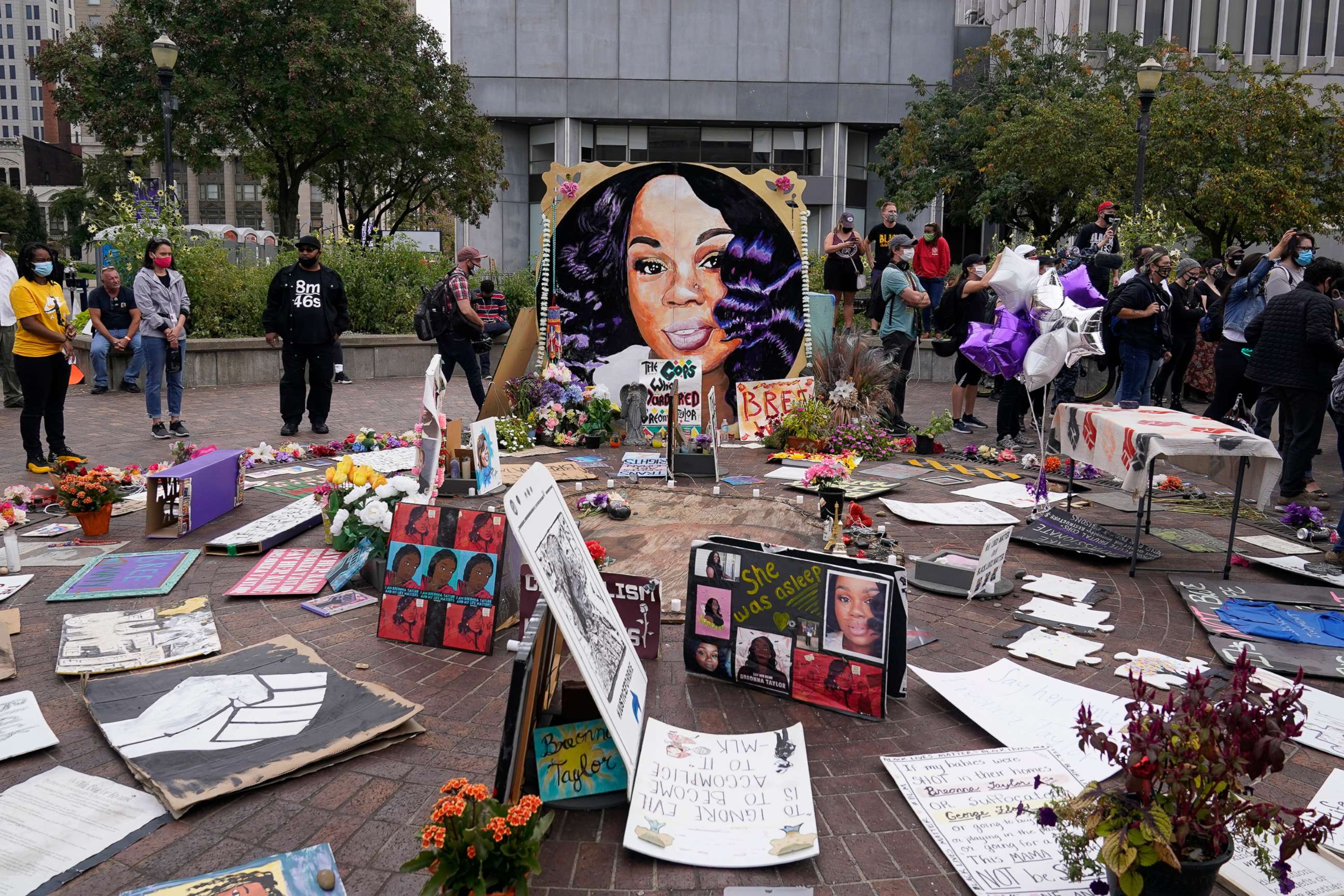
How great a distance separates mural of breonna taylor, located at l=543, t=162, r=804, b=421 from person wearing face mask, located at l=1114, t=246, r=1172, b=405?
3345 millimetres

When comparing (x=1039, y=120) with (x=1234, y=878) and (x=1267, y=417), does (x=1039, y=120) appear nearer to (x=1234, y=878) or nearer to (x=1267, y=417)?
(x=1267, y=417)

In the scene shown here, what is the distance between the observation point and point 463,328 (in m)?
10.7

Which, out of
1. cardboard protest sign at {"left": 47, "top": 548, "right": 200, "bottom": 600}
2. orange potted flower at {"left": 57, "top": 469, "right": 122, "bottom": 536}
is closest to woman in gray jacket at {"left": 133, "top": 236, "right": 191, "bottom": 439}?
orange potted flower at {"left": 57, "top": 469, "right": 122, "bottom": 536}

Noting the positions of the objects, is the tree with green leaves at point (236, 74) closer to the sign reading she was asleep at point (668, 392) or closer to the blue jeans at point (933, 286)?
the blue jeans at point (933, 286)

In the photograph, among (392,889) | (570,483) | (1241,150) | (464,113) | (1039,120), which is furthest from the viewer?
(464,113)

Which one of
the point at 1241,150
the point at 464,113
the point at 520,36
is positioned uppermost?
the point at 520,36

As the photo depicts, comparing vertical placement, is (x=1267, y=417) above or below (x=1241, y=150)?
below

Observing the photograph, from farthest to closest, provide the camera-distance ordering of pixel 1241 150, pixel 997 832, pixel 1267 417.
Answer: pixel 1241 150
pixel 1267 417
pixel 997 832

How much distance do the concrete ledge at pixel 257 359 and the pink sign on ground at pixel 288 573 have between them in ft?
30.3

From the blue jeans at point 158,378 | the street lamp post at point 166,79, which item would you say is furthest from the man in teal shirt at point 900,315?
the street lamp post at point 166,79

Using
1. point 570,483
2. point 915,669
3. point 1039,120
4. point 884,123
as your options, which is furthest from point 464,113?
point 915,669

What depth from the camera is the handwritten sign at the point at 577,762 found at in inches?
133

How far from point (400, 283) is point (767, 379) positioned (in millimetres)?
8763

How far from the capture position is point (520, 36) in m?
39.0
